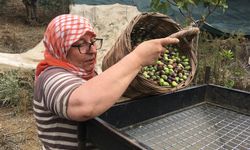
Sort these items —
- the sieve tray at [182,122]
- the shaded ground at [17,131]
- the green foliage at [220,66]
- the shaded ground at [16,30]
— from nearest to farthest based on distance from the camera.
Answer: the sieve tray at [182,122] < the shaded ground at [17,131] < the green foliage at [220,66] < the shaded ground at [16,30]

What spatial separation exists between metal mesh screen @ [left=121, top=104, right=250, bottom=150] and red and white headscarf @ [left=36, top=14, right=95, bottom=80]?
1.31 feet

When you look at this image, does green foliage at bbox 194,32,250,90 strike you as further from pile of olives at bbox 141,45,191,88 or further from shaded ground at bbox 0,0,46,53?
shaded ground at bbox 0,0,46,53

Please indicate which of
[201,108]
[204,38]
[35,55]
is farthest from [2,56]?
[201,108]

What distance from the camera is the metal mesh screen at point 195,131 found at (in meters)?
1.54

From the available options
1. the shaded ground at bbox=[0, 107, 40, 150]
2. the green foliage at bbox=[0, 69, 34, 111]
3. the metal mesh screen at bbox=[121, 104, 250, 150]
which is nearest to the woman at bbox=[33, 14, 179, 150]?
the metal mesh screen at bbox=[121, 104, 250, 150]

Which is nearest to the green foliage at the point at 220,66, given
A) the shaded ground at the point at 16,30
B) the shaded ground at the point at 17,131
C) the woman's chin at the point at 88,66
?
the shaded ground at the point at 17,131

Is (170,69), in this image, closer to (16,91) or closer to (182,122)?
(182,122)

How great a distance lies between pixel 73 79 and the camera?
4.28ft

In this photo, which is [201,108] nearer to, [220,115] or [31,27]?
[220,115]

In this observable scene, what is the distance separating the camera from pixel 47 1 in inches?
356

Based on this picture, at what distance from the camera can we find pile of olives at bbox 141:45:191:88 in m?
1.82

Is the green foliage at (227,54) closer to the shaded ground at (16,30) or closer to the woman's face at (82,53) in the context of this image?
the woman's face at (82,53)

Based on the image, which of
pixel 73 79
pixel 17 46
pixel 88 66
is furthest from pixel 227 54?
pixel 17 46

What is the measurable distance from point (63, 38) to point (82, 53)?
10 cm
